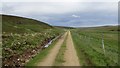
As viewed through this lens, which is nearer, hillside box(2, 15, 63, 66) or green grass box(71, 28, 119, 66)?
green grass box(71, 28, 119, 66)

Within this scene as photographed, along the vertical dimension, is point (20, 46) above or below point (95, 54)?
above

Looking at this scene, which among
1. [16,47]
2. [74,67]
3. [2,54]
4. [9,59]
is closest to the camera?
[74,67]

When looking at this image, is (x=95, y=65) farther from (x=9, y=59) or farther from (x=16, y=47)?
(x=16, y=47)

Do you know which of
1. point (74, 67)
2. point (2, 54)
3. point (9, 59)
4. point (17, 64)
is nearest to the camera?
point (74, 67)

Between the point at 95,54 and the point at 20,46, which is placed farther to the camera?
the point at 20,46

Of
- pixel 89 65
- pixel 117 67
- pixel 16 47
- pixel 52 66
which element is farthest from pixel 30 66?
pixel 16 47

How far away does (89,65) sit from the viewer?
1952 centimetres

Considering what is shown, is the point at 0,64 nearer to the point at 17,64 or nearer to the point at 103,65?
the point at 17,64

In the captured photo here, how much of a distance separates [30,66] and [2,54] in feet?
23.9

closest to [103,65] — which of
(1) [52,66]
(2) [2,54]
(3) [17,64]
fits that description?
(1) [52,66]

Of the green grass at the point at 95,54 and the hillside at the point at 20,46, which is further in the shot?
the hillside at the point at 20,46

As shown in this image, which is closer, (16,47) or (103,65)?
(103,65)

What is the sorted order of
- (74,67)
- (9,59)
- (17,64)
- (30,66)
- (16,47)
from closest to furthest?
(74,67) → (30,66) → (17,64) → (9,59) → (16,47)

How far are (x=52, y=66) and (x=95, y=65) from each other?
344 centimetres
